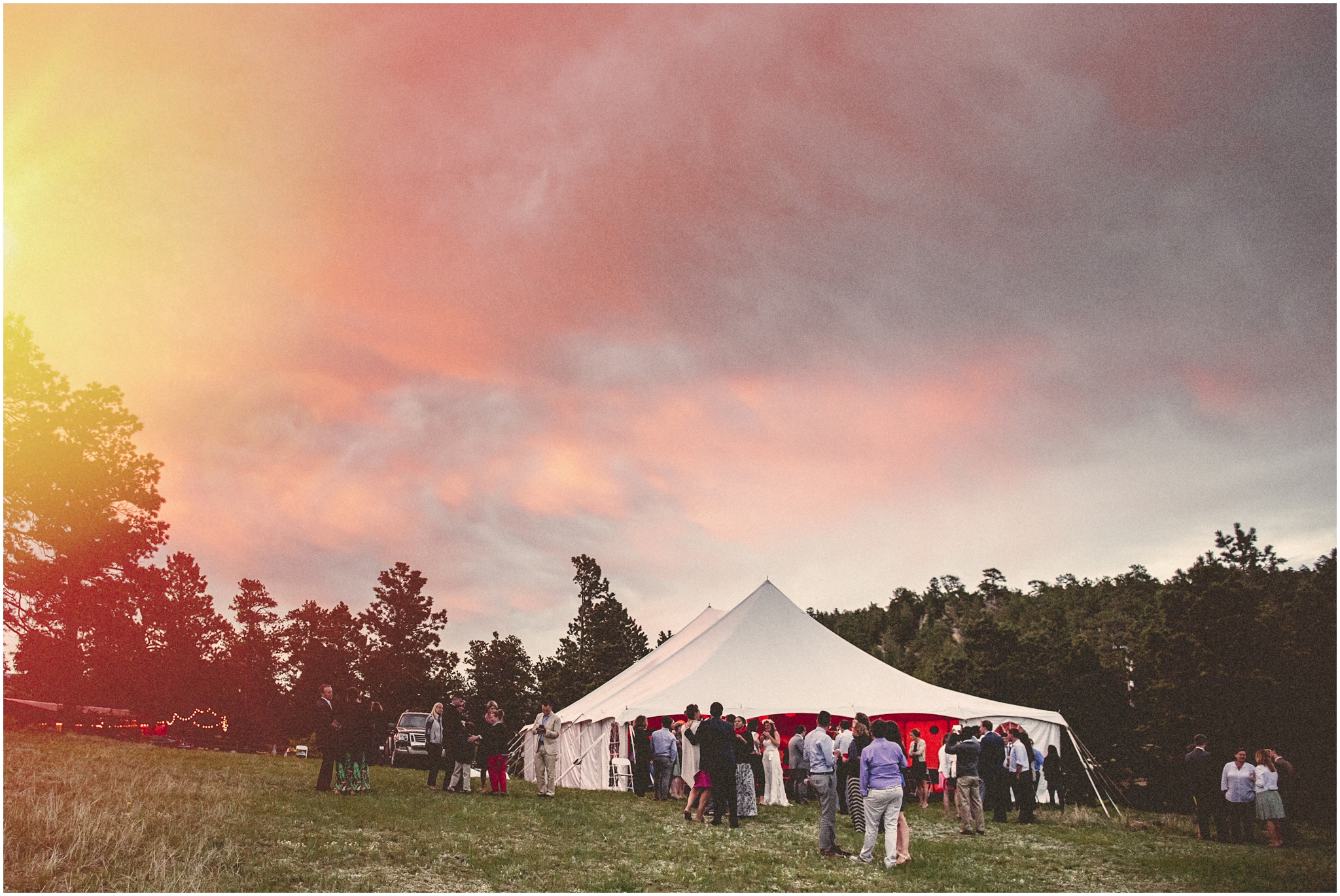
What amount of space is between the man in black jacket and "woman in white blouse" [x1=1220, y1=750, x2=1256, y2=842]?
659 cm

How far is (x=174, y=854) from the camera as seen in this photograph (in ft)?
21.2

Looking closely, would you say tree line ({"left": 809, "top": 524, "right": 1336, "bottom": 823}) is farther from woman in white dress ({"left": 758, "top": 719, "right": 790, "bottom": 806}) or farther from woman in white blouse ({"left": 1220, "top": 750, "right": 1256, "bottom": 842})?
woman in white dress ({"left": 758, "top": 719, "right": 790, "bottom": 806})

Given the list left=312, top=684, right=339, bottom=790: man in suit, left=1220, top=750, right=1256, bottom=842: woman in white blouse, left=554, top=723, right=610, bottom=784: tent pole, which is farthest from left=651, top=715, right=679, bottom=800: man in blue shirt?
left=1220, top=750, right=1256, bottom=842: woman in white blouse

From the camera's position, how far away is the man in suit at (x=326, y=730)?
11461mm

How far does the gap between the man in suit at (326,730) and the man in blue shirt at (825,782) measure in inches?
243

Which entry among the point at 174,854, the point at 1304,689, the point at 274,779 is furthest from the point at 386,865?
the point at 1304,689

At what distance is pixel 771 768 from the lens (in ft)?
49.7

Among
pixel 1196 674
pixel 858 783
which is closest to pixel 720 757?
pixel 858 783

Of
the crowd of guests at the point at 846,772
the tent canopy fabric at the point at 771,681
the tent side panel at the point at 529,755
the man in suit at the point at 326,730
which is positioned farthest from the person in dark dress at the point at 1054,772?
the man in suit at the point at 326,730

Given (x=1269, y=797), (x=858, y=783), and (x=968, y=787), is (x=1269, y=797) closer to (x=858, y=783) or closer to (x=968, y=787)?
(x=968, y=787)

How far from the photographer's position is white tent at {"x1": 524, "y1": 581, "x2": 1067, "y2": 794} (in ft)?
57.3

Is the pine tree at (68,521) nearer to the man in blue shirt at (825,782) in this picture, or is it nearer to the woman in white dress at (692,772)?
the woman in white dress at (692,772)

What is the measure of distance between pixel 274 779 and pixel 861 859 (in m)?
9.16

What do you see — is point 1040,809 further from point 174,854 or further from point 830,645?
point 174,854
